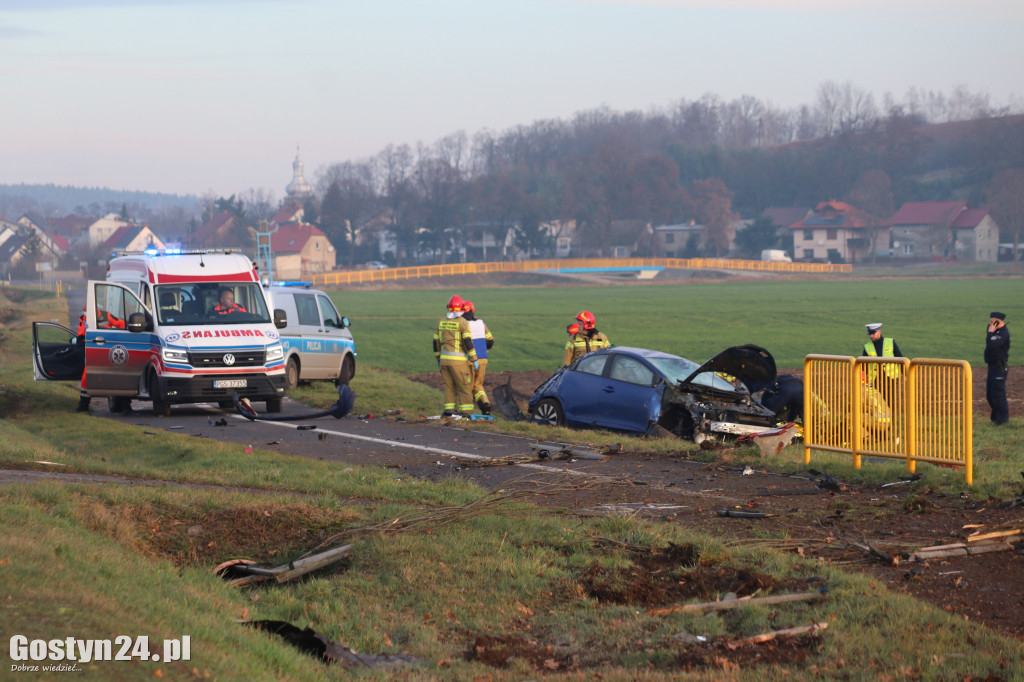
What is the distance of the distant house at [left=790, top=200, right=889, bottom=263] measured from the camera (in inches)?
5059

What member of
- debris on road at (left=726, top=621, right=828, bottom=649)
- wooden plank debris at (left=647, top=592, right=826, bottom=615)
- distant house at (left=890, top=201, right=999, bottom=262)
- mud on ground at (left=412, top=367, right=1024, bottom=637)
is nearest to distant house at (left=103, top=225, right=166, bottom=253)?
distant house at (left=890, top=201, right=999, bottom=262)

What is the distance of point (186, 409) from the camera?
19.0 metres

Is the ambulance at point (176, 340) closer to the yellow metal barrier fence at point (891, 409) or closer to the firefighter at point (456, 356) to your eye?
the firefighter at point (456, 356)

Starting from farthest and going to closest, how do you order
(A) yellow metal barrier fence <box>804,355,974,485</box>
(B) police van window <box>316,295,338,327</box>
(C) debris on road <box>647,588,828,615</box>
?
(B) police van window <box>316,295,338,327</box> → (A) yellow metal barrier fence <box>804,355,974,485</box> → (C) debris on road <box>647,588,828,615</box>

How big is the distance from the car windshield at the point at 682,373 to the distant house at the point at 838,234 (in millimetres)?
119604

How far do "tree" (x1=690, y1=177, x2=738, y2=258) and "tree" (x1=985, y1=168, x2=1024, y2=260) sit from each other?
31.9 m

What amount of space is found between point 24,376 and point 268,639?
2011cm

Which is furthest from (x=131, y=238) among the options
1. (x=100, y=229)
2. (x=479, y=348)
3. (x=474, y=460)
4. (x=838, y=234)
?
(x=474, y=460)

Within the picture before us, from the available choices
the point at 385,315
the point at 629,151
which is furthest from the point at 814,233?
the point at 385,315

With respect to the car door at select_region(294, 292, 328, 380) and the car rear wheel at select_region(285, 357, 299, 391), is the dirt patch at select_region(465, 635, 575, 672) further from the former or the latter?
the car door at select_region(294, 292, 328, 380)

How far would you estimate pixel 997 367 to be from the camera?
48.8ft

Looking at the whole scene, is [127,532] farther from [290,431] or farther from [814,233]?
[814,233]

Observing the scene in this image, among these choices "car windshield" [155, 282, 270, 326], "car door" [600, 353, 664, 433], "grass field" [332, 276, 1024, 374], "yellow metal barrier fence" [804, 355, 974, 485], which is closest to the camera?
"yellow metal barrier fence" [804, 355, 974, 485]

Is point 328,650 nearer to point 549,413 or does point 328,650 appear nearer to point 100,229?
point 549,413
